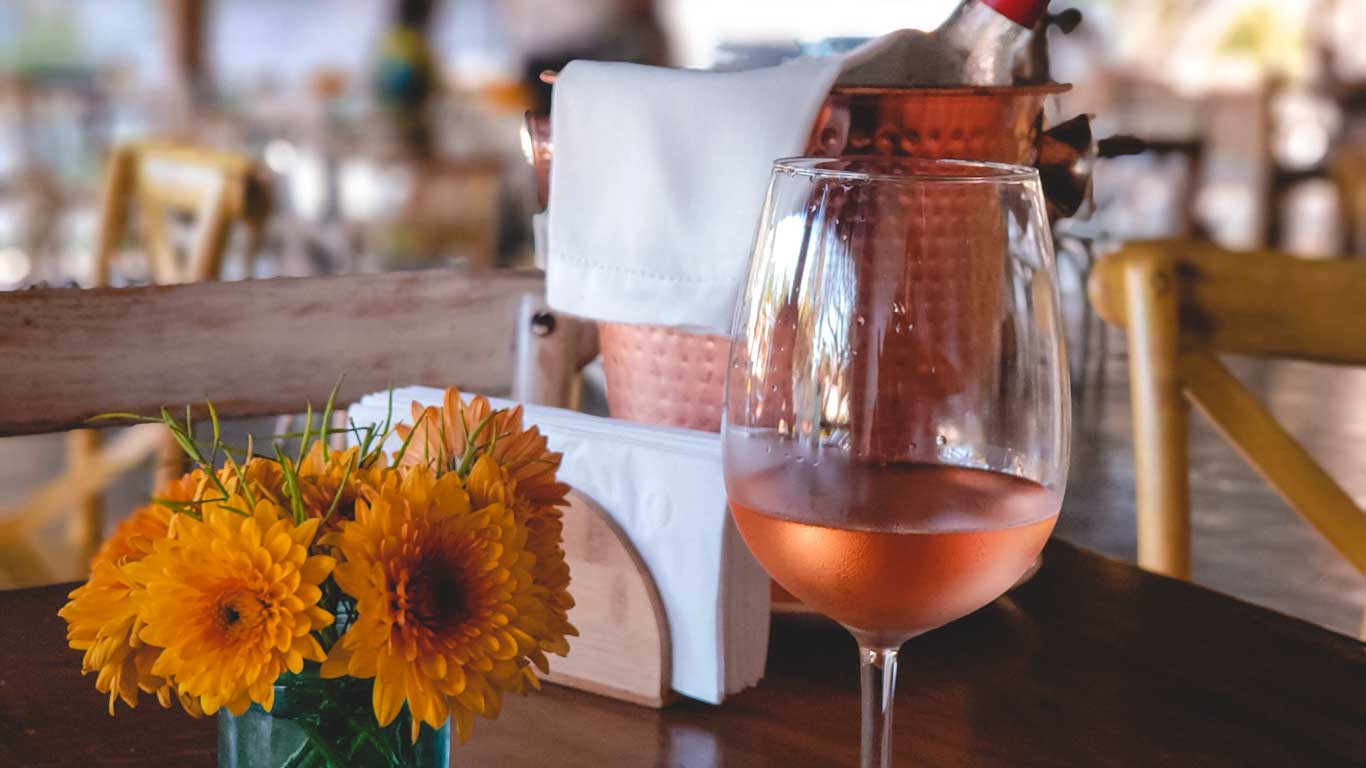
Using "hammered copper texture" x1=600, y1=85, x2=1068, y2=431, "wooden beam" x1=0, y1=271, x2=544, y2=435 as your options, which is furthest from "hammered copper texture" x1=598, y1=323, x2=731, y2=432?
"wooden beam" x1=0, y1=271, x2=544, y2=435

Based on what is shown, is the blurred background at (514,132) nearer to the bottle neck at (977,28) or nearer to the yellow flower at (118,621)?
the bottle neck at (977,28)

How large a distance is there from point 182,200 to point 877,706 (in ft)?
5.48

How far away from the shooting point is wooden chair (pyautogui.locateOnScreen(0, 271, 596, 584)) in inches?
38.6

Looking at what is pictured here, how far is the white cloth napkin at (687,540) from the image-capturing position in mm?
579

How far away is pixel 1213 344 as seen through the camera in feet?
3.35

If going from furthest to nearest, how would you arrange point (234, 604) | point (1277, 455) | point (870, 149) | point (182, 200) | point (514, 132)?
point (514, 132) < point (182, 200) < point (1277, 455) < point (870, 149) < point (234, 604)

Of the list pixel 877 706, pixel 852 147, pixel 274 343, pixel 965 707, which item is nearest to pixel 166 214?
pixel 274 343

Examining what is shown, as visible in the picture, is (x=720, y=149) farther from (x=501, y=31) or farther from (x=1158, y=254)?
(x=501, y=31)

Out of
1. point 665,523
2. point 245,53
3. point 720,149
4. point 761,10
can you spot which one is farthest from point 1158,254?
point 245,53

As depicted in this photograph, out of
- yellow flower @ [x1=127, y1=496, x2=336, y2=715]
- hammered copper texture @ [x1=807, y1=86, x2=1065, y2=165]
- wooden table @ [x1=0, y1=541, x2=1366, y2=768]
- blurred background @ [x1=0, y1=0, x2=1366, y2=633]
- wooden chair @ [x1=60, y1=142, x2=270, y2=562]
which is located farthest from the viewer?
wooden chair @ [x1=60, y1=142, x2=270, y2=562]

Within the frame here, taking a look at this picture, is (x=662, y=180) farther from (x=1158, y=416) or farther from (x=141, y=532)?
(x=1158, y=416)

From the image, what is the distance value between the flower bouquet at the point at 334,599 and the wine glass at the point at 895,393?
3.1 inches

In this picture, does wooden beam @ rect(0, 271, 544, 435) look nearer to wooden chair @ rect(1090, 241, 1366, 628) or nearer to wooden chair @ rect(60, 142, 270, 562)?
wooden chair @ rect(1090, 241, 1366, 628)

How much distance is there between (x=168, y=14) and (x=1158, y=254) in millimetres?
6195
